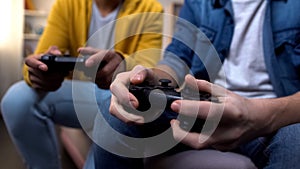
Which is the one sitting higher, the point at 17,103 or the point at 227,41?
the point at 227,41

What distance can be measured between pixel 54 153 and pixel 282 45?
647 millimetres

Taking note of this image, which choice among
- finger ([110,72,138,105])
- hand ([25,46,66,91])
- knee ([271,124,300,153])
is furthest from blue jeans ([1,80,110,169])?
knee ([271,124,300,153])

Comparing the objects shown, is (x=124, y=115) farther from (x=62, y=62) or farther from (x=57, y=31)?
(x=57, y=31)

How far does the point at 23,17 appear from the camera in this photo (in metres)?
2.24

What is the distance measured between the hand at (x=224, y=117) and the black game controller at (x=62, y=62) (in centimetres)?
23

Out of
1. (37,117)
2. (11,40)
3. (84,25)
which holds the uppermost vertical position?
(84,25)

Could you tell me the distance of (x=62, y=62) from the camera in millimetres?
559

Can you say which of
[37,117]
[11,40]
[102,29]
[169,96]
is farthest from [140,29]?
[11,40]

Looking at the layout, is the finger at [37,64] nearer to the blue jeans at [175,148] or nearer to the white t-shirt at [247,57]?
the blue jeans at [175,148]

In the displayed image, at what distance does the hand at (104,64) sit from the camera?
0.52 m

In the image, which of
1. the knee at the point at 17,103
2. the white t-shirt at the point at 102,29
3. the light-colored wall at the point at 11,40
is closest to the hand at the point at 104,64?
the white t-shirt at the point at 102,29

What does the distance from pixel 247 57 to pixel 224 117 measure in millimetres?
330

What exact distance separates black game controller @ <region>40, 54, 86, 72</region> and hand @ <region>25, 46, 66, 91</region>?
0.5 inches

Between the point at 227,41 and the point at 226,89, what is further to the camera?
the point at 227,41
